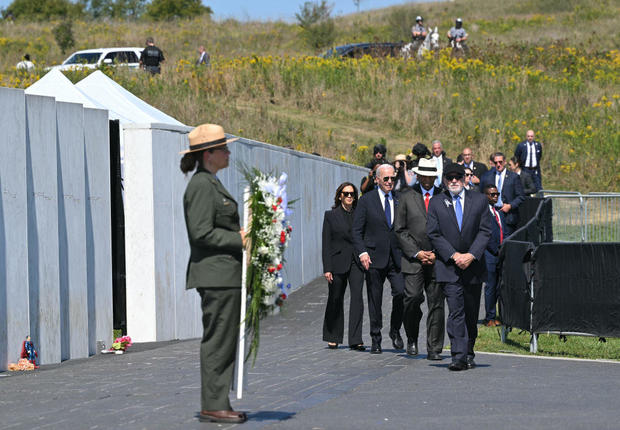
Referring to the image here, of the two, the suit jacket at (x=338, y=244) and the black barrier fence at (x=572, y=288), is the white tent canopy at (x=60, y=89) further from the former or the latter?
the black barrier fence at (x=572, y=288)

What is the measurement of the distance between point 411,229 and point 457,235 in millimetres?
932

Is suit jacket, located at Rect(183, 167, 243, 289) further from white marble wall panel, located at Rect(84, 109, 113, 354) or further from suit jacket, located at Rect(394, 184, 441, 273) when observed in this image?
white marble wall panel, located at Rect(84, 109, 113, 354)

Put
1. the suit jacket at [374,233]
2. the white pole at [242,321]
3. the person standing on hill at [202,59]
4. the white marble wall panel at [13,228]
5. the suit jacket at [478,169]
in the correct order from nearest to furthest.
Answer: the white pole at [242,321]
the white marble wall panel at [13,228]
the suit jacket at [374,233]
the suit jacket at [478,169]
the person standing on hill at [202,59]

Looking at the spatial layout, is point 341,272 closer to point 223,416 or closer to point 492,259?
point 492,259

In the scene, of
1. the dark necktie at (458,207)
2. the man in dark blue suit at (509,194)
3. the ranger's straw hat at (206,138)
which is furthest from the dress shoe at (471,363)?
the man in dark blue suit at (509,194)

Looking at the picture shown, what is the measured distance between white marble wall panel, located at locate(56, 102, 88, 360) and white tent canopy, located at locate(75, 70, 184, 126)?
162 inches

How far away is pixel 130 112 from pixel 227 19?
5217 cm

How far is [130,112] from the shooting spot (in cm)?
1723

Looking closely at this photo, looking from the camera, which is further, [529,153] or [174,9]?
[174,9]

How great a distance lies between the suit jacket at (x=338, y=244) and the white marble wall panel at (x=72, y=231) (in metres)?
3.09

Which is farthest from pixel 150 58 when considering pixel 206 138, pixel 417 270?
pixel 206 138

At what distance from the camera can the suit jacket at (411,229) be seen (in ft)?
41.0

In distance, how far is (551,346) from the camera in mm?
14922

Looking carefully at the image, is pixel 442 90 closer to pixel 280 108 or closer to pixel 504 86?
pixel 504 86
